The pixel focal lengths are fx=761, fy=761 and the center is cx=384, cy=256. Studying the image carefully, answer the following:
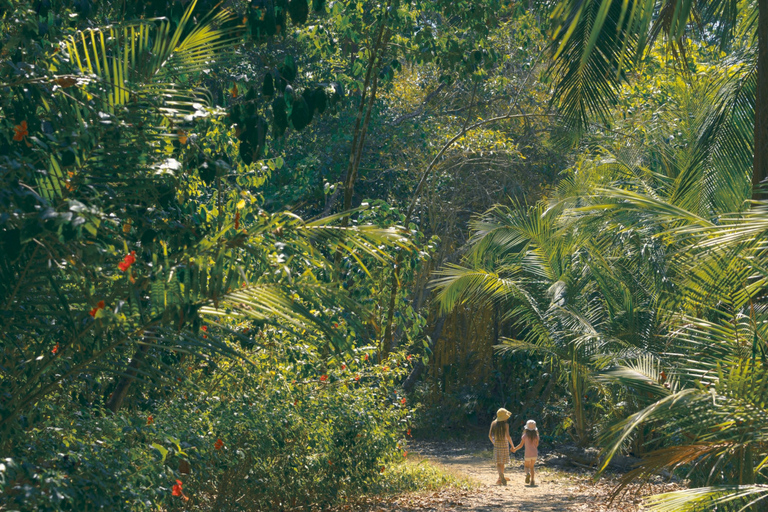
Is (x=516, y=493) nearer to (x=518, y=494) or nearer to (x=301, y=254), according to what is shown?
(x=518, y=494)

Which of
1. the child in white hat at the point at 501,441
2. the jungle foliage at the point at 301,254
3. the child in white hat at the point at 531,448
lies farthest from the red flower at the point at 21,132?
the child in white hat at the point at 531,448

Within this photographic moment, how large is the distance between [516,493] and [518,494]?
0.29 feet

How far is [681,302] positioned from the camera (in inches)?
260

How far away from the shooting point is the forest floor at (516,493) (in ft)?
31.6

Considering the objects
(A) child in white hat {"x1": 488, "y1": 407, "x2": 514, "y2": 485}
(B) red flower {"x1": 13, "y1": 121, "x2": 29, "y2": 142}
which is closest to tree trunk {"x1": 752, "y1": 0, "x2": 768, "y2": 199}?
(B) red flower {"x1": 13, "y1": 121, "x2": 29, "y2": 142}

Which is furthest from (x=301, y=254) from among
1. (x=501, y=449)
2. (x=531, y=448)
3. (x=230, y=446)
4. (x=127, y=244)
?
(x=531, y=448)

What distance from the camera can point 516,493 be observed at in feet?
36.8

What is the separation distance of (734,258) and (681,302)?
1.64 metres

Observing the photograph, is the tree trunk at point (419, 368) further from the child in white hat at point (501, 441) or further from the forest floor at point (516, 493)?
the child in white hat at point (501, 441)

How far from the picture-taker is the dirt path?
9695 mm

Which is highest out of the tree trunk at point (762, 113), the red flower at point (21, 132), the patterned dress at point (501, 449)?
the tree trunk at point (762, 113)

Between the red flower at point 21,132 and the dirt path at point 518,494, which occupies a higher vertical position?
the red flower at point 21,132

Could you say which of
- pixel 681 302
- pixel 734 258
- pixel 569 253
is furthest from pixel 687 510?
pixel 569 253

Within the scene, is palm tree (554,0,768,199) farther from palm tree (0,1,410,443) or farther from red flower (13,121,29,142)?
red flower (13,121,29,142)
